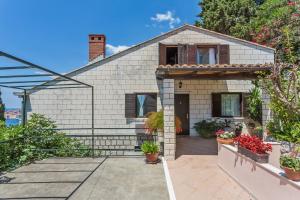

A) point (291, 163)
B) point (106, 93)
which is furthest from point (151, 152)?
point (106, 93)

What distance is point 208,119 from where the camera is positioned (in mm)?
11586

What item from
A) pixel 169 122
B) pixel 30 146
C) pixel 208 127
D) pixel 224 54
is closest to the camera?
pixel 169 122

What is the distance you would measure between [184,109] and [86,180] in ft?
23.8

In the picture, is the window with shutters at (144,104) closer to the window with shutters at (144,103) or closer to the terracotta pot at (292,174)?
the window with shutters at (144,103)

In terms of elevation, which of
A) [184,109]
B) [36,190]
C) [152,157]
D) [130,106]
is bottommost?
[36,190]

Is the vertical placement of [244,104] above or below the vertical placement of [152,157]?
above

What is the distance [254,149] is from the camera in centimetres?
470

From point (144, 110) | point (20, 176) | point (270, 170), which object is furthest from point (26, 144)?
point (270, 170)

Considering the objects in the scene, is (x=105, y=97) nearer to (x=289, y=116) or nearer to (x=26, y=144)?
(x=26, y=144)

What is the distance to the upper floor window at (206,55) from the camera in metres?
11.6

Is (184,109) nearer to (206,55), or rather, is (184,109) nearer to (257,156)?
(206,55)

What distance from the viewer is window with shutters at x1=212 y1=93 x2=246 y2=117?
11.7 m

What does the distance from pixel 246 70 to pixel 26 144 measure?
7319mm

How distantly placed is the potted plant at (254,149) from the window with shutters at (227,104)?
644cm
